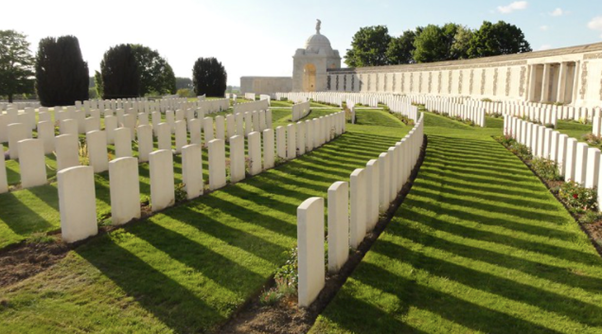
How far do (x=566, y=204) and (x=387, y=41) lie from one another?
3062 inches

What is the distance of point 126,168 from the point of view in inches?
220

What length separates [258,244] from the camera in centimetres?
514

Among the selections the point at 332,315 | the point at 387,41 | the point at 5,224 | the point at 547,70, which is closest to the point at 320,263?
the point at 332,315

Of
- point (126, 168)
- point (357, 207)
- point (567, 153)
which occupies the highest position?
point (126, 168)

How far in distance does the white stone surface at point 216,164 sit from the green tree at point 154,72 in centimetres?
5365

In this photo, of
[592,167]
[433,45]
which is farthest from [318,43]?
[592,167]

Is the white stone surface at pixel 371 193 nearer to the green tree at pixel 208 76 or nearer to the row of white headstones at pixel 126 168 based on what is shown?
the row of white headstones at pixel 126 168

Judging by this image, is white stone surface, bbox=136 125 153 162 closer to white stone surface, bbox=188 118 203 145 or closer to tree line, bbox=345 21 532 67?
white stone surface, bbox=188 118 203 145

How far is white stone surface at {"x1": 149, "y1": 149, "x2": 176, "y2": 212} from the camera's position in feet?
20.0

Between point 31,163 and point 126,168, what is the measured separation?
8.27ft

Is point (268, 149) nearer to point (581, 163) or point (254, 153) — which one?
point (254, 153)

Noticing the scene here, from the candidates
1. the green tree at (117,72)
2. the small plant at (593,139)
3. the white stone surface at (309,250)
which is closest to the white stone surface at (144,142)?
the white stone surface at (309,250)

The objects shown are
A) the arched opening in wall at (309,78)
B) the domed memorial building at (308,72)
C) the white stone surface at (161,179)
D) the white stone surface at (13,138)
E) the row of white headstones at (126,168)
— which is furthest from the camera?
the arched opening in wall at (309,78)

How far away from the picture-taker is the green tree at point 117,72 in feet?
109
